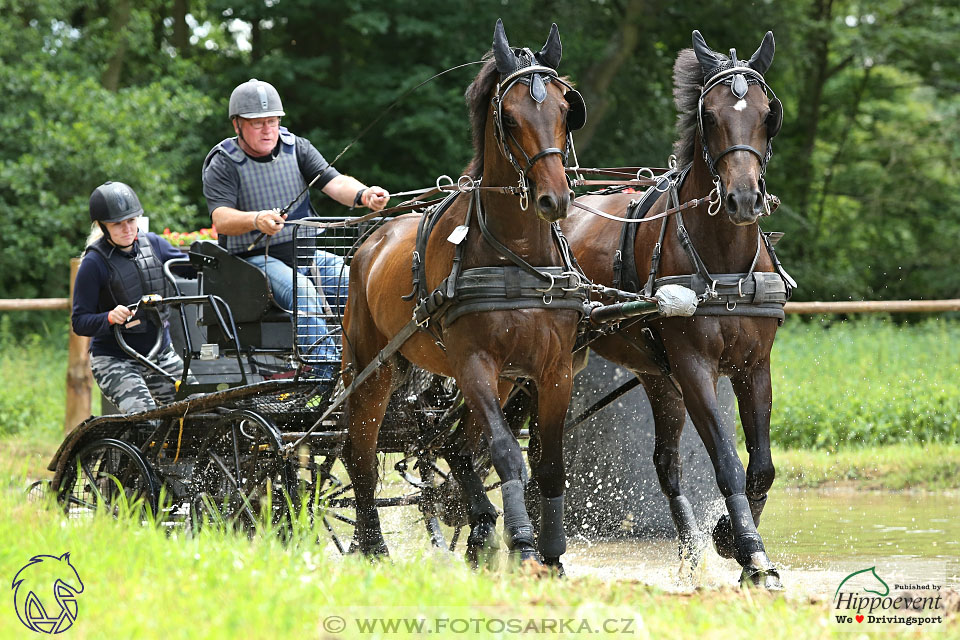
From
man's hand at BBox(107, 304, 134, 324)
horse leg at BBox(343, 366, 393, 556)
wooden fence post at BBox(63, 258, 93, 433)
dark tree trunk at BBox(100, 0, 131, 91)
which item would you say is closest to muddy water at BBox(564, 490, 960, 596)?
horse leg at BBox(343, 366, 393, 556)

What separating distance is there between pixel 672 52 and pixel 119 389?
13.8 m

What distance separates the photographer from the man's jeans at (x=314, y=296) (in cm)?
601

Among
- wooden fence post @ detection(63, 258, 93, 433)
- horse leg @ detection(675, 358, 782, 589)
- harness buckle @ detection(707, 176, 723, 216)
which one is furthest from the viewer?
wooden fence post @ detection(63, 258, 93, 433)

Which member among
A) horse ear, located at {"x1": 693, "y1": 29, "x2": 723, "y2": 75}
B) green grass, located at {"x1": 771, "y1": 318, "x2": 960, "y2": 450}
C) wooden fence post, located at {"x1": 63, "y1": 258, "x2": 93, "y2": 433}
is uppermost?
horse ear, located at {"x1": 693, "y1": 29, "x2": 723, "y2": 75}

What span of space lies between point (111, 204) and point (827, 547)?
4.22 meters

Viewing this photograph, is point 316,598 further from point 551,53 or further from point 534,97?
point 551,53

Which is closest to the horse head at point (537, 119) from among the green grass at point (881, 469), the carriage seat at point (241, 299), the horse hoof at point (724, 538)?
the horse hoof at point (724, 538)

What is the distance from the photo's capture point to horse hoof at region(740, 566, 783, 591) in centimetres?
448

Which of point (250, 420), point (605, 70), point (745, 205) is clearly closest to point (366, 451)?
point (250, 420)

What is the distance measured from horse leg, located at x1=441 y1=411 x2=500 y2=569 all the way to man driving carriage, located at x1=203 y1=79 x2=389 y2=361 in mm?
800

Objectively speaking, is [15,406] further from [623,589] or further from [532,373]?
[623,589]

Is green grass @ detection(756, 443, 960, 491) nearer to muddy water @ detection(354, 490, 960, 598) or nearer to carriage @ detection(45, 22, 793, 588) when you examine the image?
muddy water @ detection(354, 490, 960, 598)

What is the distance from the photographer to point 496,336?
4.57 m

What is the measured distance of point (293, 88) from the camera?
1631cm
